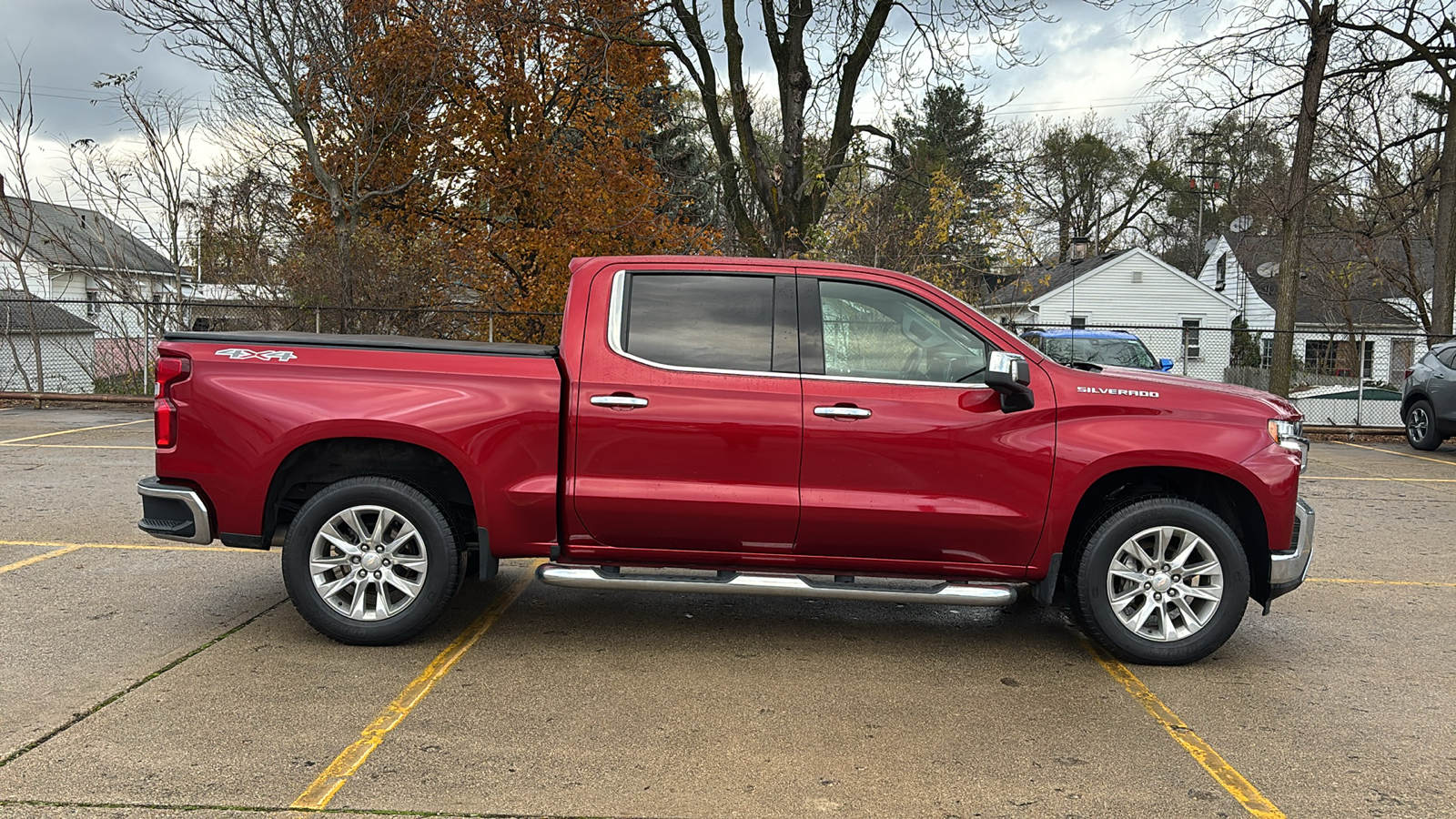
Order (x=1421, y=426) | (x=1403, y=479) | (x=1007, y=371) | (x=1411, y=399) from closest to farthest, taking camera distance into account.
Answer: (x=1007, y=371)
(x=1403, y=479)
(x=1421, y=426)
(x=1411, y=399)

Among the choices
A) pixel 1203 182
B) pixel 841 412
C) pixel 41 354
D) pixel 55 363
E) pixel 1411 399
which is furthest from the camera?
pixel 1203 182

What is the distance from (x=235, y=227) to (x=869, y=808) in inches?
756

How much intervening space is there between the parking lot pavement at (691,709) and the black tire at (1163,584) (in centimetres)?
16

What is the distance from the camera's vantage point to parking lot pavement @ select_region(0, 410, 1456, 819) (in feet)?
11.4

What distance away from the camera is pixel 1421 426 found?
15.0 meters

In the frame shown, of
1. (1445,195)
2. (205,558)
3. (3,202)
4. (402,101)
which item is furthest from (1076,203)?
(205,558)

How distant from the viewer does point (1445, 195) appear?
63.6ft

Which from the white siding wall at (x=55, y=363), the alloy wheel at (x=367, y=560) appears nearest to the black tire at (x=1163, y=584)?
the alloy wheel at (x=367, y=560)

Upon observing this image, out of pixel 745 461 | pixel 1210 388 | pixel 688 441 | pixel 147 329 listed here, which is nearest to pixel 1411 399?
pixel 1210 388

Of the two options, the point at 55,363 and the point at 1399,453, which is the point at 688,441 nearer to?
the point at 1399,453

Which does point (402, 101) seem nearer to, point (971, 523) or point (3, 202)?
point (3, 202)

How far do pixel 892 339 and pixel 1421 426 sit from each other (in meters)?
13.6

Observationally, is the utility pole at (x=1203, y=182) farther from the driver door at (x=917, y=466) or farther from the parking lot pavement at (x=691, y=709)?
the driver door at (x=917, y=466)

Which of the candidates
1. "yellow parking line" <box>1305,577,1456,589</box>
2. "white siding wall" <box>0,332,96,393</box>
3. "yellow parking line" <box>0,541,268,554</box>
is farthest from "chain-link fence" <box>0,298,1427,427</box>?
"yellow parking line" <box>1305,577,1456,589</box>
